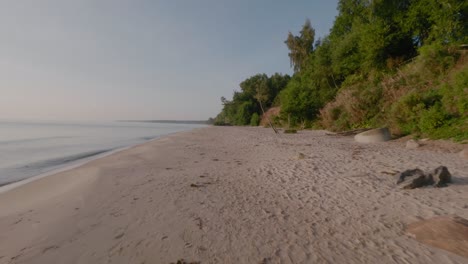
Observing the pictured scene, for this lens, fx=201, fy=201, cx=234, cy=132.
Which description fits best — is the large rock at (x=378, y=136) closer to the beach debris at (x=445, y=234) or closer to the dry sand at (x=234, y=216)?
the dry sand at (x=234, y=216)

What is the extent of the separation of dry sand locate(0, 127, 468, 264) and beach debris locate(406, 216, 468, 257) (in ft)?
0.28

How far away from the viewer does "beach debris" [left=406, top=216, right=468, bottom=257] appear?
91.2 inches

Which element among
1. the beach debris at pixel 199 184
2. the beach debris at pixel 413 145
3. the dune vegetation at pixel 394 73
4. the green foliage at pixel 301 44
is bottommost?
the beach debris at pixel 199 184

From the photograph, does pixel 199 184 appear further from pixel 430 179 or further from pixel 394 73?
pixel 394 73

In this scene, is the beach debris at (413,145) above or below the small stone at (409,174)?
above

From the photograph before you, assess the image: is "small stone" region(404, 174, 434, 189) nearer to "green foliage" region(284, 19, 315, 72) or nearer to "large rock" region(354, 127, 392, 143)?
"large rock" region(354, 127, 392, 143)

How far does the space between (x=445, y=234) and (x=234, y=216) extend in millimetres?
2790

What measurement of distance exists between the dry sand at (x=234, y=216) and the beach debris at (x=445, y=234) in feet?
0.28

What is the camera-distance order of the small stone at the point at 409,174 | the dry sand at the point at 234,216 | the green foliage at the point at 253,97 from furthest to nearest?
1. the green foliage at the point at 253,97
2. the small stone at the point at 409,174
3. the dry sand at the point at 234,216

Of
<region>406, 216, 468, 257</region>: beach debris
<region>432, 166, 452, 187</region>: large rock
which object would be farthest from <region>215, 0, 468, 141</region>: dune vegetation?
<region>406, 216, 468, 257</region>: beach debris

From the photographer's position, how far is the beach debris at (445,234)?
7.60 feet

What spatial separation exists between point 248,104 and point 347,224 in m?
51.7

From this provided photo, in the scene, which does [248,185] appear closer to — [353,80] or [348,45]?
[353,80]

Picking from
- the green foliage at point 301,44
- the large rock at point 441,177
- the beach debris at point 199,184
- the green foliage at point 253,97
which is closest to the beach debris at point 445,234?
the large rock at point 441,177
